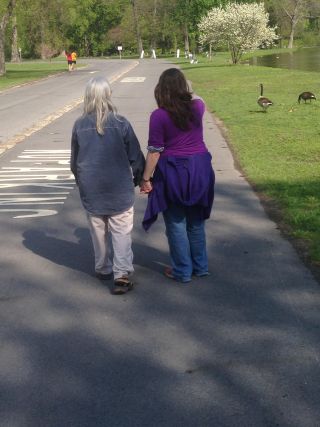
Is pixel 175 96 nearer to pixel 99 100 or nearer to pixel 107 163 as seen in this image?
pixel 99 100

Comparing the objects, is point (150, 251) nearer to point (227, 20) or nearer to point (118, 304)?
point (118, 304)

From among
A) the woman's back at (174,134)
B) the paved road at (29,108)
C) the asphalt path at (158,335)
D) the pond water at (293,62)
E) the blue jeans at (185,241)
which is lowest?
the pond water at (293,62)

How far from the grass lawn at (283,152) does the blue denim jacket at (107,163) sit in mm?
1770

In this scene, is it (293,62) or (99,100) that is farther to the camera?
(293,62)

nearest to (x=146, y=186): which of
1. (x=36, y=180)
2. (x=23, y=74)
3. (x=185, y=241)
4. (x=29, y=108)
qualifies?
(x=185, y=241)

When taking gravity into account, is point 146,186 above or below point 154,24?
below

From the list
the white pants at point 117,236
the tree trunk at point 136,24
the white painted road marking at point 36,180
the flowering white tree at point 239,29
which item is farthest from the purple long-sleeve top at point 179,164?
the tree trunk at point 136,24

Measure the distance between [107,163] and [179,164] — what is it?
1.82ft

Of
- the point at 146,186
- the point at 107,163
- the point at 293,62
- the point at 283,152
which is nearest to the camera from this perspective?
the point at 107,163

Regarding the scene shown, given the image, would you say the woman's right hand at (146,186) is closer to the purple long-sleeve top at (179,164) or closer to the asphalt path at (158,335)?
the purple long-sleeve top at (179,164)

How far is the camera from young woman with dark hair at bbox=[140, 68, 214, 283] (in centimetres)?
516

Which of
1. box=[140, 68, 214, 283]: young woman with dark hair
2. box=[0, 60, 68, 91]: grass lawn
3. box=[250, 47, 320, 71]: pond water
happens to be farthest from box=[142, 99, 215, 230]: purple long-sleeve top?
box=[250, 47, 320, 71]: pond water

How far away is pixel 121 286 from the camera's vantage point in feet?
17.3

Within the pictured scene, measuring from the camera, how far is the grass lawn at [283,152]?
7270 mm
